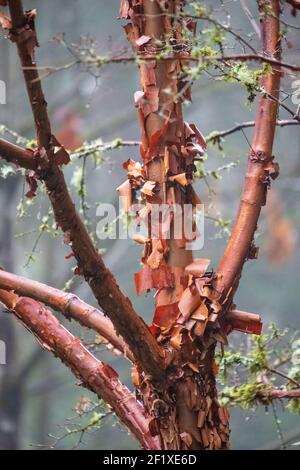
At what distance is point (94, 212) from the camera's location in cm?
419

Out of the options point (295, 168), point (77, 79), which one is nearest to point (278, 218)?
point (295, 168)

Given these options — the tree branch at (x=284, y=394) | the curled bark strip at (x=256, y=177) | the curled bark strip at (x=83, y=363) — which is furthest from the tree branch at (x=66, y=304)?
the tree branch at (x=284, y=394)

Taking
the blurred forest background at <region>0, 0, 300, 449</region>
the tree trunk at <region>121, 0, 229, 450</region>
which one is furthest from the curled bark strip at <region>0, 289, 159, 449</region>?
the blurred forest background at <region>0, 0, 300, 449</region>

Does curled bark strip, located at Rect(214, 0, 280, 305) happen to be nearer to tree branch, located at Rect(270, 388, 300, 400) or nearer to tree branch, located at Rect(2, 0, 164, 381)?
tree branch, located at Rect(2, 0, 164, 381)

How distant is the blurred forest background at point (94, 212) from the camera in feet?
13.7

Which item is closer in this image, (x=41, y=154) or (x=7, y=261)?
(x=41, y=154)

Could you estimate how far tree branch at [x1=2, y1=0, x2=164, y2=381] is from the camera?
3.23ft

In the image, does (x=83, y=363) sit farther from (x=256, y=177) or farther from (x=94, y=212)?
(x=94, y=212)

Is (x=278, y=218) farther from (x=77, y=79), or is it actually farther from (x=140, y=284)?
(x=140, y=284)

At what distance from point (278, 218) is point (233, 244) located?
406cm

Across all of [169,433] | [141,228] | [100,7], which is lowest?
[169,433]

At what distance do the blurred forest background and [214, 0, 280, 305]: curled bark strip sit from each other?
68.3 inches

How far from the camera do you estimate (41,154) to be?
105cm

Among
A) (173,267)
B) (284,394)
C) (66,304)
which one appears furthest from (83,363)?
(284,394)
